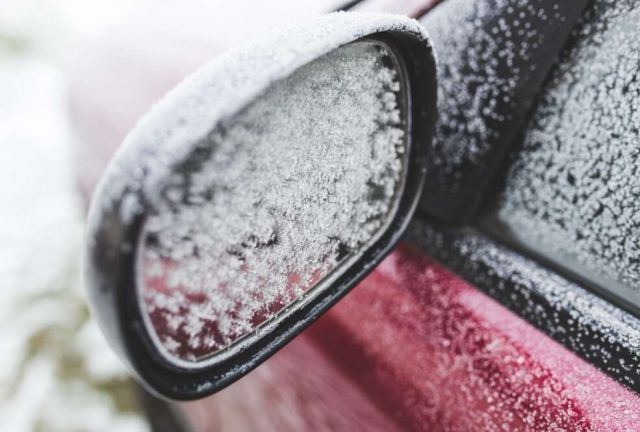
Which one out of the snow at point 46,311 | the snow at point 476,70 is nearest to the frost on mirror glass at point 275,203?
Result: the snow at point 476,70

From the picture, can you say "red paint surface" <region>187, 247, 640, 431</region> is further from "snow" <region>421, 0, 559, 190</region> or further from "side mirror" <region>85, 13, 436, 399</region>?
"snow" <region>421, 0, 559, 190</region>

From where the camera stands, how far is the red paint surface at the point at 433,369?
99 cm

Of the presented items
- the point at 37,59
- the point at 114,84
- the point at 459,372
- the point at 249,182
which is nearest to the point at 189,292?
the point at 249,182

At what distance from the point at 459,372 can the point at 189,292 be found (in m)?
0.63

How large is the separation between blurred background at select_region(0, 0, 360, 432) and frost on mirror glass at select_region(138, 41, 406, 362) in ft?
1.80

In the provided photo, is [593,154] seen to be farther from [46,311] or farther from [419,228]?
[46,311]

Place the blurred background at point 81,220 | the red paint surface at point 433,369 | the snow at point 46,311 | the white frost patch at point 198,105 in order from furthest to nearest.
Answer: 1. the snow at point 46,311
2. the blurred background at point 81,220
3. the red paint surface at point 433,369
4. the white frost patch at point 198,105

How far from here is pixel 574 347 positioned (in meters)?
1.04

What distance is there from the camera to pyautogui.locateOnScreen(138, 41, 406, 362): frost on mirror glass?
2.36 feet

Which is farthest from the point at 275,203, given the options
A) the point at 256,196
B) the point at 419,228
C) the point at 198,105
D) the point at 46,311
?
the point at 46,311

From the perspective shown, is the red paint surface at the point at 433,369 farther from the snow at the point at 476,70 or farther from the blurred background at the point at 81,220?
the blurred background at the point at 81,220

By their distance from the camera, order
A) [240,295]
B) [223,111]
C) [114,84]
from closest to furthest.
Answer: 1. [223,111]
2. [240,295]
3. [114,84]

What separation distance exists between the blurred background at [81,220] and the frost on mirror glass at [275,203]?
55cm

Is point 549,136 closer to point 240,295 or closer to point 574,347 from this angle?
point 574,347
